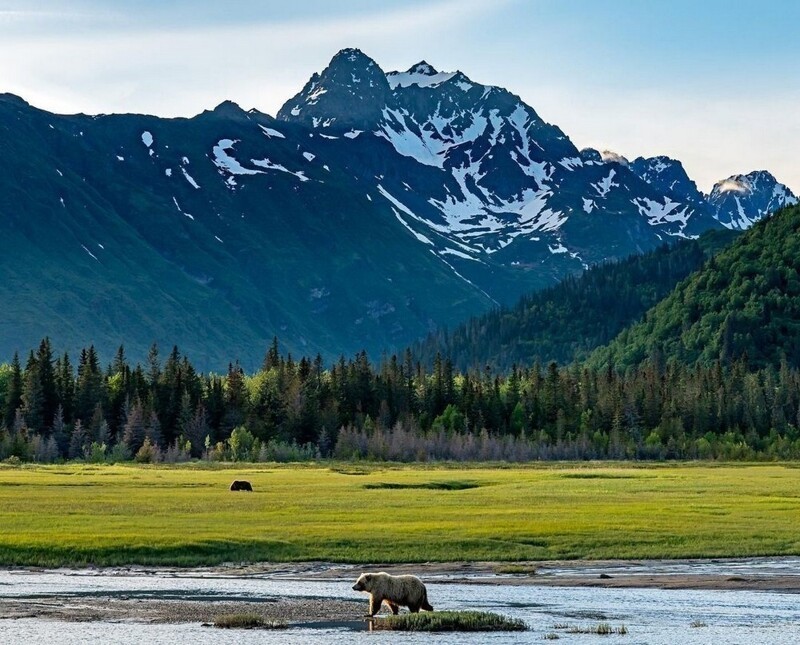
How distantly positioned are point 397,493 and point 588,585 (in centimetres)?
5168

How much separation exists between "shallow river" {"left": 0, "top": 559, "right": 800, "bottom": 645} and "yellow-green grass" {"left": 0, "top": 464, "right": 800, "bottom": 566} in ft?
16.4

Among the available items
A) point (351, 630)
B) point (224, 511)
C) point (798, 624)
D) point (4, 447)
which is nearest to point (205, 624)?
point (351, 630)

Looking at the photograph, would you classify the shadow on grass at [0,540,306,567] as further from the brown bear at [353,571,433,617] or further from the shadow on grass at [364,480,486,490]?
the shadow on grass at [364,480,486,490]

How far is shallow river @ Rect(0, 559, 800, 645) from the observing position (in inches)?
1853

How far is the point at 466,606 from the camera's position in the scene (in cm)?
5403

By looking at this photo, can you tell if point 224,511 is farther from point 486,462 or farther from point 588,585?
point 486,462

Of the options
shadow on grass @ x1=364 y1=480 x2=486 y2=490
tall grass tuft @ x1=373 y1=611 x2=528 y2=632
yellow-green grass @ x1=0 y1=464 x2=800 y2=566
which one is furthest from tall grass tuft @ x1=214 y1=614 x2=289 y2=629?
shadow on grass @ x1=364 y1=480 x2=486 y2=490

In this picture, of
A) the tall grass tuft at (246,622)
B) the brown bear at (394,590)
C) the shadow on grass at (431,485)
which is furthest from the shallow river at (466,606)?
the shadow on grass at (431,485)

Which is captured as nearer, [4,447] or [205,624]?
[205,624]

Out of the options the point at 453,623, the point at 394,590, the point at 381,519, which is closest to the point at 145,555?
the point at 394,590

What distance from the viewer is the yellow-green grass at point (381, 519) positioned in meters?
69.7

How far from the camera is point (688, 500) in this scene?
4139 inches

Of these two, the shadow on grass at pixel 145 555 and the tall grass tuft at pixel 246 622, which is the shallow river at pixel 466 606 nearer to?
the tall grass tuft at pixel 246 622

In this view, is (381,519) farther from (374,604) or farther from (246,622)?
(246,622)
